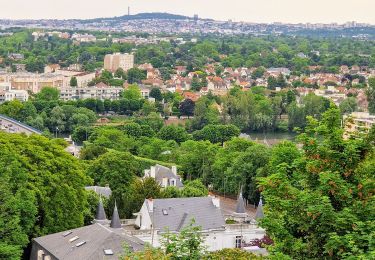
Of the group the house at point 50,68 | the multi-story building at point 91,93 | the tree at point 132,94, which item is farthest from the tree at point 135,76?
the tree at point 132,94

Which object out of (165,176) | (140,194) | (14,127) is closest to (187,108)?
(14,127)

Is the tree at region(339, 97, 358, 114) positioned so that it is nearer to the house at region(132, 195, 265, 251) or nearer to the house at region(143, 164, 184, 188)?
the house at region(143, 164, 184, 188)

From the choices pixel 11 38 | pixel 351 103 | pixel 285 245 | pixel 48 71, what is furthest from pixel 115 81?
pixel 285 245

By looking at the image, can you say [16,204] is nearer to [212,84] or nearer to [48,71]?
[212,84]

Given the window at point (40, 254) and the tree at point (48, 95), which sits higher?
the window at point (40, 254)

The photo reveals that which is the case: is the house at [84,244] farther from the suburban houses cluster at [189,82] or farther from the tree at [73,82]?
the tree at [73,82]

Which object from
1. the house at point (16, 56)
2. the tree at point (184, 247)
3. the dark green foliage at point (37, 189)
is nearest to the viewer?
the tree at point (184, 247)

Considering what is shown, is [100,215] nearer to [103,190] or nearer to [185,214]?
[185,214]
